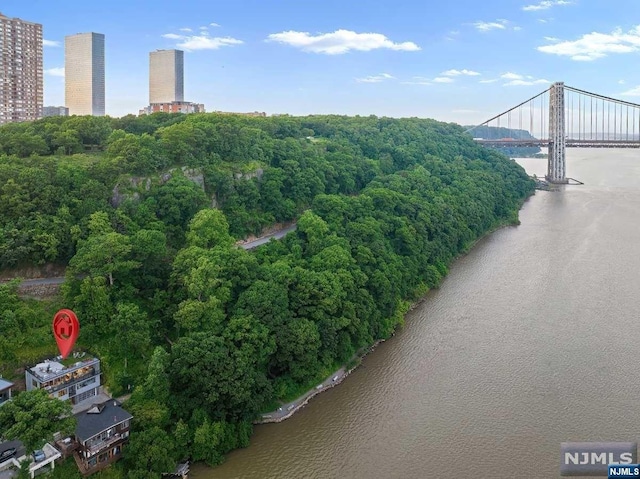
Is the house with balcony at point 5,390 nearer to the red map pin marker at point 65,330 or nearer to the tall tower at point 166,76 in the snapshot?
the red map pin marker at point 65,330

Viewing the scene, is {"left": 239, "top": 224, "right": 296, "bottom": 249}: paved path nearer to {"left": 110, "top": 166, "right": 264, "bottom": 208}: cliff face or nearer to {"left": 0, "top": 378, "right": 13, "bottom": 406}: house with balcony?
{"left": 110, "top": 166, "right": 264, "bottom": 208}: cliff face

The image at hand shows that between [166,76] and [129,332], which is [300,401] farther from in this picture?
[166,76]

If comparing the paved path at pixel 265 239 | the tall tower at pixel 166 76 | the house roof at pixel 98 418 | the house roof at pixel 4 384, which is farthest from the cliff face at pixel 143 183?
the tall tower at pixel 166 76

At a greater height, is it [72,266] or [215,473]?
[72,266]

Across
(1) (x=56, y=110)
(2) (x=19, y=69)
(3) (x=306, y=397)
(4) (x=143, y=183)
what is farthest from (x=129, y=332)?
(1) (x=56, y=110)

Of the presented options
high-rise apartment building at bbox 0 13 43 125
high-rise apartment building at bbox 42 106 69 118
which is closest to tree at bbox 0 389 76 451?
high-rise apartment building at bbox 0 13 43 125

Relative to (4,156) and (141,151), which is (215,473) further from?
(4,156)

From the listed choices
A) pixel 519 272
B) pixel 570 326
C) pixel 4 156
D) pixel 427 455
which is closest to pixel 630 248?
pixel 519 272
